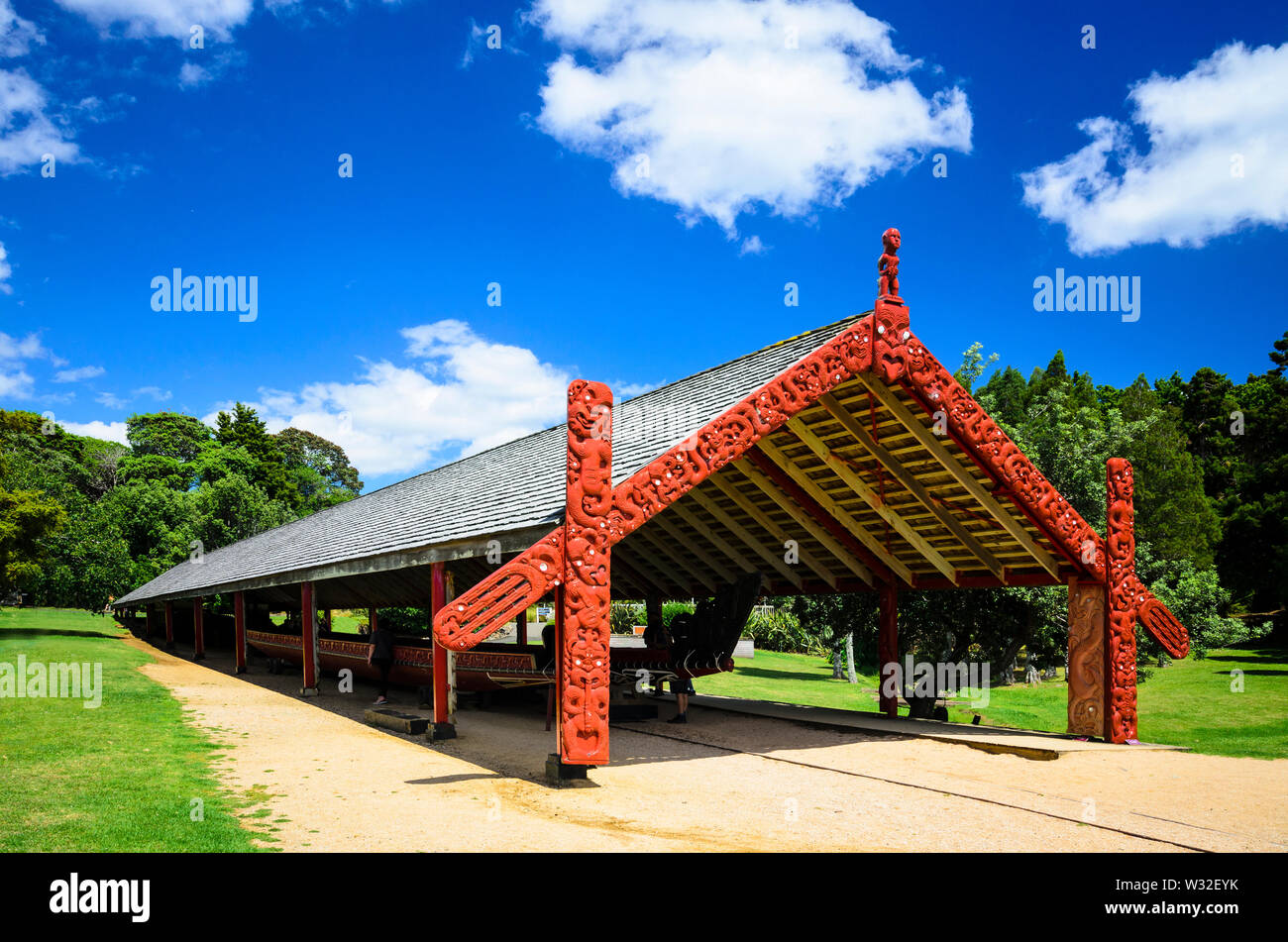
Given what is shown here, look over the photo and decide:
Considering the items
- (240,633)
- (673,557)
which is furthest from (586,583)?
(240,633)

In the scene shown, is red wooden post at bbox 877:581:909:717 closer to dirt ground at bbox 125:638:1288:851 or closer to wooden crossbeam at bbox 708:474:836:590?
wooden crossbeam at bbox 708:474:836:590

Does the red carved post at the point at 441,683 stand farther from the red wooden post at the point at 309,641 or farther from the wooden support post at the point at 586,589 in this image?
the red wooden post at the point at 309,641

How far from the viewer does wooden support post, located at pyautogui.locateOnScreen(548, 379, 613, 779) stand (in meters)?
8.53

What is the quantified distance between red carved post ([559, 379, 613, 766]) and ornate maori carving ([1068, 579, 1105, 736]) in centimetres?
793

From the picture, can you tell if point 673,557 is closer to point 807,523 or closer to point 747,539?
point 747,539

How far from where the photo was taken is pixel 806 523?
48.6 feet

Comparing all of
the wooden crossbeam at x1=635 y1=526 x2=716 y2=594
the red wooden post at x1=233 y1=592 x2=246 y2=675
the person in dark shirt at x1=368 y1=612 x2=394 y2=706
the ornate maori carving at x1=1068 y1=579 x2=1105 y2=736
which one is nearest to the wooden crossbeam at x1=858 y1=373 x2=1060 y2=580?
the ornate maori carving at x1=1068 y1=579 x2=1105 y2=736

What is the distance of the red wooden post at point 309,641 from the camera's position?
55.9 ft

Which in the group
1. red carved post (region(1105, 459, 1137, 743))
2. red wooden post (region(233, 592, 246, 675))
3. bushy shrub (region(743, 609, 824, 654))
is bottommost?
bushy shrub (region(743, 609, 824, 654))

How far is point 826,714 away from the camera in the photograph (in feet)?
51.5

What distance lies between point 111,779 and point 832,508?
10.5 metres

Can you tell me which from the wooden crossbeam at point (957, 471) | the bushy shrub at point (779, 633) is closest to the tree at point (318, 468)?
the bushy shrub at point (779, 633)
